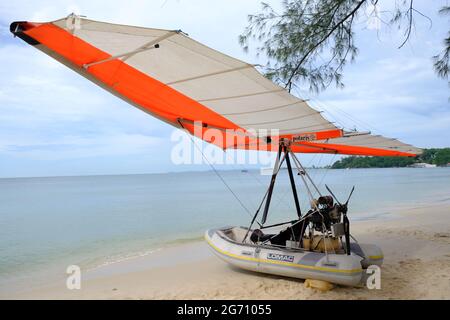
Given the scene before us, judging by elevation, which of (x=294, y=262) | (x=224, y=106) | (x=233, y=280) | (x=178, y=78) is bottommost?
(x=233, y=280)

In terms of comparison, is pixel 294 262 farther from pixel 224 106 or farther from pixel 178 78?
pixel 178 78

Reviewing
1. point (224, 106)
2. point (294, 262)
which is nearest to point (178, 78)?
point (224, 106)

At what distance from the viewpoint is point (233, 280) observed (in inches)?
167

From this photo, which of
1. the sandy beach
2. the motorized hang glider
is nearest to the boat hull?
the sandy beach

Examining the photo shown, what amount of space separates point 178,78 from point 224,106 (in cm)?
61

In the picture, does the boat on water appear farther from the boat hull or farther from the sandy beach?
the sandy beach

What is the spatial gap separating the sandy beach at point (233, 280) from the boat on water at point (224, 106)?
21 cm

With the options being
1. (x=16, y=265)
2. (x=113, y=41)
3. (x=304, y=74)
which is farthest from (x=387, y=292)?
(x=16, y=265)

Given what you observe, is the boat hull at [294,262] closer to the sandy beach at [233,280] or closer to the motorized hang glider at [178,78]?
the sandy beach at [233,280]

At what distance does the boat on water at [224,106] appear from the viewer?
1941 mm

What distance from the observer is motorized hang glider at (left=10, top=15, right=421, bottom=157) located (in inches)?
73.5
